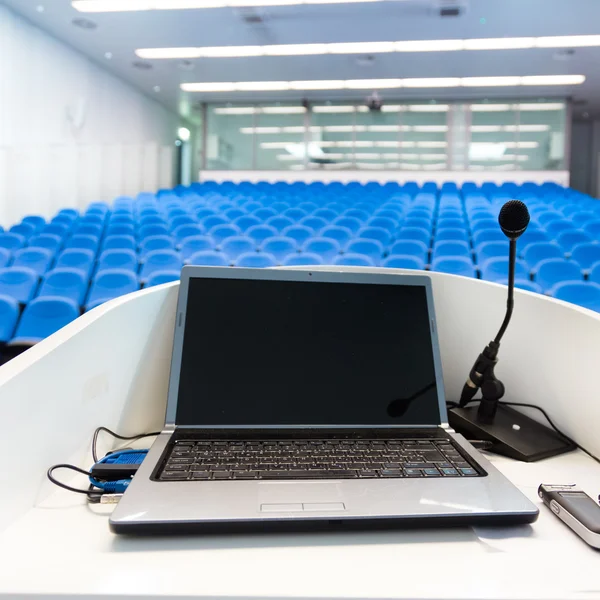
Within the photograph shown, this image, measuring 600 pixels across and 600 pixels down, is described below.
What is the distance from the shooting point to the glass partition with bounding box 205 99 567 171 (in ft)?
35.1

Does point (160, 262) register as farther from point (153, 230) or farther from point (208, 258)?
point (153, 230)

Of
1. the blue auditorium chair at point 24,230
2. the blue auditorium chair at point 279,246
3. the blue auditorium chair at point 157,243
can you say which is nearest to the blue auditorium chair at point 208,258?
the blue auditorium chair at point 279,246

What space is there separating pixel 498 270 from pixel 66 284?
120 inches

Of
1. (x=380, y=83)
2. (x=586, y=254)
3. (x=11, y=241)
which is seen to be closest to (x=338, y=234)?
(x=586, y=254)

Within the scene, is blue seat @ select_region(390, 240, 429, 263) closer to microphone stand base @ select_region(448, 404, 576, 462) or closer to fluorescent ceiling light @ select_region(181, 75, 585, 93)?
microphone stand base @ select_region(448, 404, 576, 462)

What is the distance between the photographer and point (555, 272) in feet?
12.6

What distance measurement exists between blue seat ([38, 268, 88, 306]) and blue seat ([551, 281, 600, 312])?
2958 millimetres

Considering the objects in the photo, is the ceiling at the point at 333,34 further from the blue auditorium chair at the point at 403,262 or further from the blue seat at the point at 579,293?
the blue seat at the point at 579,293

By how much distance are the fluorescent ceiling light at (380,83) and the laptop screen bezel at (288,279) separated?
9566 millimetres

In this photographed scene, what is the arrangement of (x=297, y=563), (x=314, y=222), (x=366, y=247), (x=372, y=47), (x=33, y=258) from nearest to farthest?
(x=297, y=563) < (x=33, y=258) < (x=366, y=247) < (x=314, y=222) < (x=372, y=47)

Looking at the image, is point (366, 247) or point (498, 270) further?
point (366, 247)

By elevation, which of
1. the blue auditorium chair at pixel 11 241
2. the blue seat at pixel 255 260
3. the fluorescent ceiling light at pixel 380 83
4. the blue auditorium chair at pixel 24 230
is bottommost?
the blue seat at pixel 255 260

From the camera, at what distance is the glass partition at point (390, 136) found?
35.1ft

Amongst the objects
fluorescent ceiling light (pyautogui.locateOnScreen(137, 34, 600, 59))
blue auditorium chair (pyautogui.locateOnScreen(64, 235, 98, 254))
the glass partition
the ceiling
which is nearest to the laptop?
blue auditorium chair (pyautogui.locateOnScreen(64, 235, 98, 254))
